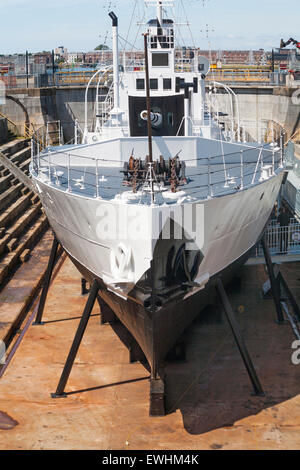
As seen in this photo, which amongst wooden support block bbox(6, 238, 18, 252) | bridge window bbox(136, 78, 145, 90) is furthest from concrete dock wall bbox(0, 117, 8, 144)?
bridge window bbox(136, 78, 145, 90)

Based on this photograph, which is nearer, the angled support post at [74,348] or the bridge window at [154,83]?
the angled support post at [74,348]

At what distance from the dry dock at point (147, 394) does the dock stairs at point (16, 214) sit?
12.5ft

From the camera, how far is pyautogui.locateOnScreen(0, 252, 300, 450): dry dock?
9.70 meters

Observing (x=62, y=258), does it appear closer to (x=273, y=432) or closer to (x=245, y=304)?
(x=245, y=304)

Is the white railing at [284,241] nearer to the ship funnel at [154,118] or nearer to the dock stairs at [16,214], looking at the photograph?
the ship funnel at [154,118]

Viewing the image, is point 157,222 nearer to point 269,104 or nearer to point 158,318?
point 158,318

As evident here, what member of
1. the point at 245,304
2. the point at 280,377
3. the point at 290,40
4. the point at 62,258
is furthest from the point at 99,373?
the point at 290,40

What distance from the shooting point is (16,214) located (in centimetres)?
2077

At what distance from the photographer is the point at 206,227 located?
996cm

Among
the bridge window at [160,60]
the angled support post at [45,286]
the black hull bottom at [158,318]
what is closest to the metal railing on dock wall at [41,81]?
the bridge window at [160,60]

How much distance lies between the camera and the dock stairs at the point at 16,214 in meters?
17.6

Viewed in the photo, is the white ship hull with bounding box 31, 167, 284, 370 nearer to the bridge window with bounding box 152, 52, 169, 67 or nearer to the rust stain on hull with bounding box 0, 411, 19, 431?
the rust stain on hull with bounding box 0, 411, 19, 431

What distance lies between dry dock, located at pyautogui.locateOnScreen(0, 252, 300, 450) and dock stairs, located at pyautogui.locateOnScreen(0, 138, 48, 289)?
382 centimetres
